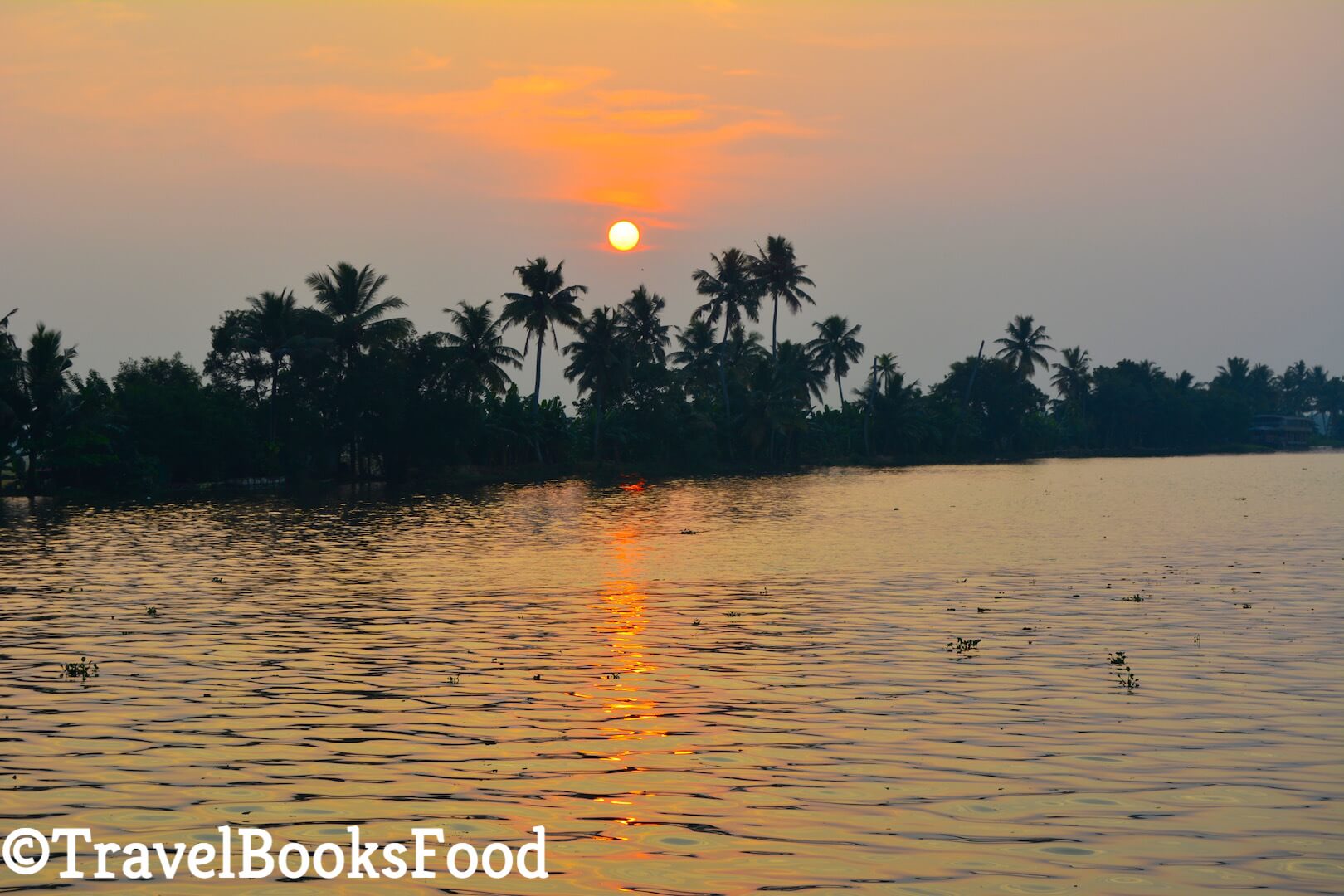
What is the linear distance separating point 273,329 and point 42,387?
2622 centimetres

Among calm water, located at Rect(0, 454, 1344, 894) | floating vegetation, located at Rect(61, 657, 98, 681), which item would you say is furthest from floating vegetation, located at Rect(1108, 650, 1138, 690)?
floating vegetation, located at Rect(61, 657, 98, 681)

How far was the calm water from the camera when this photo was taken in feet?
36.9

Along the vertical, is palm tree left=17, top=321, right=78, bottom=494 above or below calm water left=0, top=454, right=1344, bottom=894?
above

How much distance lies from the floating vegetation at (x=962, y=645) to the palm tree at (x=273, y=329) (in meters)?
88.4

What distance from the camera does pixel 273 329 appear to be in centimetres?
10494

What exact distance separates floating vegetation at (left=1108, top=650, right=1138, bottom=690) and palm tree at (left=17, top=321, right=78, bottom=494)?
74.4 meters

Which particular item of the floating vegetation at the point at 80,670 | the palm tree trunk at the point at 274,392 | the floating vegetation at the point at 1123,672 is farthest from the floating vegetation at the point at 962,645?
the palm tree trunk at the point at 274,392

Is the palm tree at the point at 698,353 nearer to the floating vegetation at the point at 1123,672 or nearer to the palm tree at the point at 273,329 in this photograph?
the palm tree at the point at 273,329

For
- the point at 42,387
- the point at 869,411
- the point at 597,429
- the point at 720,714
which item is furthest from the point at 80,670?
A: the point at 869,411

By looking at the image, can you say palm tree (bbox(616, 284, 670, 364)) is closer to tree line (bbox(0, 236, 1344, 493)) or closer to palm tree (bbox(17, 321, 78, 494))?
tree line (bbox(0, 236, 1344, 493))

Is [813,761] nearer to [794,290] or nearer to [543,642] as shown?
[543,642]

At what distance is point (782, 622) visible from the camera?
25969mm

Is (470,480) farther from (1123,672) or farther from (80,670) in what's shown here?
(1123,672)

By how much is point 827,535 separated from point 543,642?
91.5 ft
